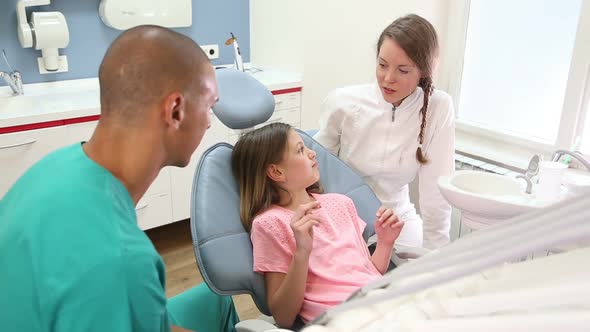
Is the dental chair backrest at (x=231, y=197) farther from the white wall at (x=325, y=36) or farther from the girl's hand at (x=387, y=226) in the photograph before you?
the white wall at (x=325, y=36)

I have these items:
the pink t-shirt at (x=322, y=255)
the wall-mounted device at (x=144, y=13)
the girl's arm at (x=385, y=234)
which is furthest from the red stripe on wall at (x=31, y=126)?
the girl's arm at (x=385, y=234)

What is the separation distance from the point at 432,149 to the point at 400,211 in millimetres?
260

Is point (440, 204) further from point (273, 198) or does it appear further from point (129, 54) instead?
point (129, 54)

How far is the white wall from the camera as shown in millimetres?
2729

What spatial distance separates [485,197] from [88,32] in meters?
2.34

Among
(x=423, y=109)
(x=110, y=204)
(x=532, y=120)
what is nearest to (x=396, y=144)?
(x=423, y=109)

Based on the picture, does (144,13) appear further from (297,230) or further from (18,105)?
(297,230)

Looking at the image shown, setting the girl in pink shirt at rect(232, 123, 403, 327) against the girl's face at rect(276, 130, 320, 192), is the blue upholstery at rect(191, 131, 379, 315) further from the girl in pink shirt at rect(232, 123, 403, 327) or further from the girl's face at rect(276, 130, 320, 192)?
the girl's face at rect(276, 130, 320, 192)

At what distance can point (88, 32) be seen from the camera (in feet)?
9.66

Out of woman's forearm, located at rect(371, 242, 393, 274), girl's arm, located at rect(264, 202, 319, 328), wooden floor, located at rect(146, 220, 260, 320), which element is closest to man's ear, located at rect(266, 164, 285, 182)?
girl's arm, located at rect(264, 202, 319, 328)

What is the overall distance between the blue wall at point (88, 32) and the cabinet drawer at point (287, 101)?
644 mm

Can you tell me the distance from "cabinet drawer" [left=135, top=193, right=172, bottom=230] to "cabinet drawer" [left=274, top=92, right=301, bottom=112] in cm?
84

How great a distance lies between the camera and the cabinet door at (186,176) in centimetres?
285

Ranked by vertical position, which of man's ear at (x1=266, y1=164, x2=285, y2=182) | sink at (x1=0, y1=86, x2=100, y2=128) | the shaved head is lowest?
sink at (x1=0, y1=86, x2=100, y2=128)
